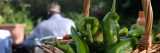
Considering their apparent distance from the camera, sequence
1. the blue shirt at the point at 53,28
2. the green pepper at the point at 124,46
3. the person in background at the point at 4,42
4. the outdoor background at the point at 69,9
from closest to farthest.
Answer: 1. the green pepper at the point at 124,46
2. the person in background at the point at 4,42
3. the blue shirt at the point at 53,28
4. the outdoor background at the point at 69,9

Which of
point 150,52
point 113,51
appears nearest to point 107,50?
point 113,51

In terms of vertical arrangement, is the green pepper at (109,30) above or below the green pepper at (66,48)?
above

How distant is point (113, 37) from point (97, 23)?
6 centimetres

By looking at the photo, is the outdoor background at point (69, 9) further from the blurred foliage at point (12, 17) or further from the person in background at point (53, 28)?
the person in background at point (53, 28)

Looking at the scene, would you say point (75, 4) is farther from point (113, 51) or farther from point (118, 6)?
point (113, 51)

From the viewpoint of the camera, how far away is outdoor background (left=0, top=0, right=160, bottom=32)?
4.45m

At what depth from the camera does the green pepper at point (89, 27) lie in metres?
1.19

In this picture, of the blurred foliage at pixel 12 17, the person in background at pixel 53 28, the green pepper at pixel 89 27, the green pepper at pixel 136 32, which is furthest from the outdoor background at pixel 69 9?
the green pepper at pixel 89 27

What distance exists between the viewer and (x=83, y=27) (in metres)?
1.21

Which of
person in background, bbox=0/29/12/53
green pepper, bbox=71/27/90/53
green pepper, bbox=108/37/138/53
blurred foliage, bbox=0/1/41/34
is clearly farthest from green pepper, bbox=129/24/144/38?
blurred foliage, bbox=0/1/41/34

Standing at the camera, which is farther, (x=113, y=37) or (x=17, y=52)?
(x=17, y=52)

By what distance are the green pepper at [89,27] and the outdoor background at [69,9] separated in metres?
1.71

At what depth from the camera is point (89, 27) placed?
1.20 metres

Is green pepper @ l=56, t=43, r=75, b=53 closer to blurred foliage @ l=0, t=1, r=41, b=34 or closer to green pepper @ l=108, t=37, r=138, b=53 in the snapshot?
green pepper @ l=108, t=37, r=138, b=53
